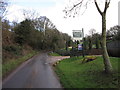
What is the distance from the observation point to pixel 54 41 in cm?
7162

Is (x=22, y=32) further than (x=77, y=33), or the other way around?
(x=22, y=32)

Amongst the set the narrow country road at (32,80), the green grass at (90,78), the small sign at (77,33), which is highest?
the small sign at (77,33)

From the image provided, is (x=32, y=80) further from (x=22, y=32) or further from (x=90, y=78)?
(x=22, y=32)

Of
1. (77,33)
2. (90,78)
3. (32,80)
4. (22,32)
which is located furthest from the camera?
(22,32)

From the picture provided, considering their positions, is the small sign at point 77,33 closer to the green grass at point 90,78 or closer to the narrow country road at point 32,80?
the narrow country road at point 32,80

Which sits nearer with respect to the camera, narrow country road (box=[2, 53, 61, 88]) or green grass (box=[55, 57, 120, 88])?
green grass (box=[55, 57, 120, 88])

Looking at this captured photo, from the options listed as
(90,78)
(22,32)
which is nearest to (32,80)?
(90,78)

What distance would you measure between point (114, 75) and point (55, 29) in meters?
68.3

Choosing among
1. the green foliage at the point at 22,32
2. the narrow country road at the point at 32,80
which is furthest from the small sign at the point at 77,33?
the green foliage at the point at 22,32

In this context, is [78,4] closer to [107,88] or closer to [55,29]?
[107,88]

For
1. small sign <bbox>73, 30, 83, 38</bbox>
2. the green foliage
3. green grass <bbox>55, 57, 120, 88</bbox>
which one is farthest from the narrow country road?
the green foliage

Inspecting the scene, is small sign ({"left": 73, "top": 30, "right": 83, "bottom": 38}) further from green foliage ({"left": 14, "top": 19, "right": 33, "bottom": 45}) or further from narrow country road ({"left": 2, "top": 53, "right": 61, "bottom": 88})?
green foliage ({"left": 14, "top": 19, "right": 33, "bottom": 45})

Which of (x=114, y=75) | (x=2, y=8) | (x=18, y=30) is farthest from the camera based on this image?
(x=18, y=30)

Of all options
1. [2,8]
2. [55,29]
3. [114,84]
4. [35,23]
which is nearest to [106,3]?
[114,84]
